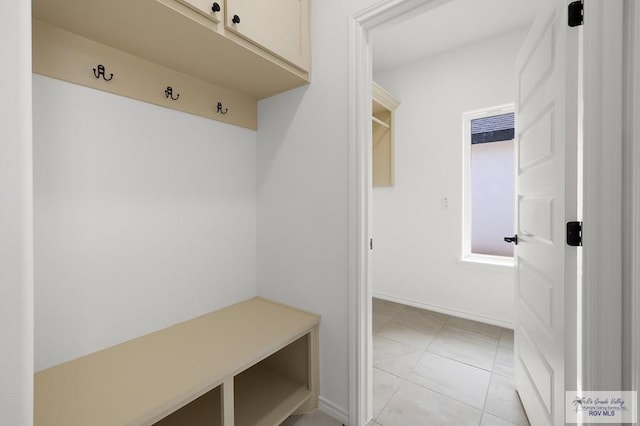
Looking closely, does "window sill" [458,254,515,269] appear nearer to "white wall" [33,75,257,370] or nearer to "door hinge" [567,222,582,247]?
"door hinge" [567,222,582,247]

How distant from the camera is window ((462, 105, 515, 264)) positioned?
8.58ft

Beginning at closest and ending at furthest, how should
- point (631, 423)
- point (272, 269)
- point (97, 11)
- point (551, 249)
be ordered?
point (631, 423) < point (97, 11) < point (551, 249) < point (272, 269)

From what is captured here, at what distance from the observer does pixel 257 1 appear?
1.21 m

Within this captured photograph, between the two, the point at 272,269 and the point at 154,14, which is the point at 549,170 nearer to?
the point at 272,269

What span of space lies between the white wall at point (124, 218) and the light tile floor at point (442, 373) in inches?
44.6

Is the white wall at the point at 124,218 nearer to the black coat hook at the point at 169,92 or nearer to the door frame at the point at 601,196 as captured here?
A: the black coat hook at the point at 169,92

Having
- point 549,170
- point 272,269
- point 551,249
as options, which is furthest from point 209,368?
point 549,170

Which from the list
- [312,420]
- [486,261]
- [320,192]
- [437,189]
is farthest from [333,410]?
[437,189]

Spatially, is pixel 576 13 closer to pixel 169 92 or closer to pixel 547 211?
pixel 547 211

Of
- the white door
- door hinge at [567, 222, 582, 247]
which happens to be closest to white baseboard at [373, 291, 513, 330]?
the white door

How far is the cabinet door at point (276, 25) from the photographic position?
113cm

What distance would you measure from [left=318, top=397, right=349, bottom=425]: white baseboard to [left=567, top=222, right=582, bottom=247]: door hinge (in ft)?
4.13

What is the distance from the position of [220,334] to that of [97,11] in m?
1.36

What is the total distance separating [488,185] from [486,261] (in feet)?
2.49
